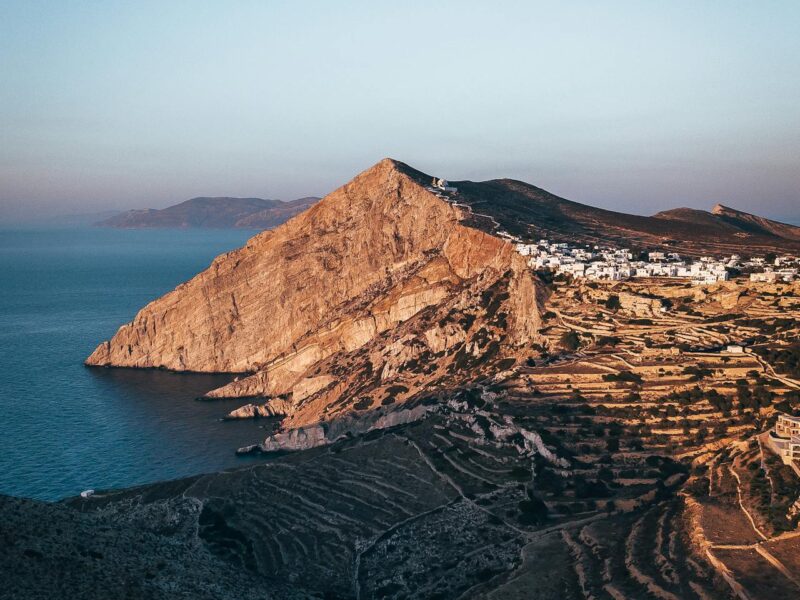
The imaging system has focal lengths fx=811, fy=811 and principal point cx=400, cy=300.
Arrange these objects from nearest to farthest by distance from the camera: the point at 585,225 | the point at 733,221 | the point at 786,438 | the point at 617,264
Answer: the point at 786,438 < the point at 617,264 < the point at 585,225 < the point at 733,221

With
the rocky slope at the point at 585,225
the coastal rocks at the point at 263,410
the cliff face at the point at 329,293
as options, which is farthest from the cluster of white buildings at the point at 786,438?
the rocky slope at the point at 585,225

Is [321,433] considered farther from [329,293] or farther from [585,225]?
[585,225]

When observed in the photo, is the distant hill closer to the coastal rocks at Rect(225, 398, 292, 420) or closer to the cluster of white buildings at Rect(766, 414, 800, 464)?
the coastal rocks at Rect(225, 398, 292, 420)

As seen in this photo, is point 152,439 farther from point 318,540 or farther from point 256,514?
point 318,540

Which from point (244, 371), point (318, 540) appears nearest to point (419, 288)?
point (244, 371)

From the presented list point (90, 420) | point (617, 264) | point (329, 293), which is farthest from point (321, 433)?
point (329, 293)

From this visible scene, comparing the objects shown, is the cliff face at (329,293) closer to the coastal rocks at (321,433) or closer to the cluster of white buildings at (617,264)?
the cluster of white buildings at (617,264)
